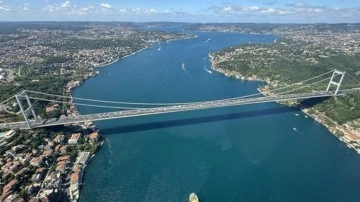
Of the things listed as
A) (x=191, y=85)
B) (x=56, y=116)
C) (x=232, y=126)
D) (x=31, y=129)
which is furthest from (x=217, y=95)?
(x=31, y=129)

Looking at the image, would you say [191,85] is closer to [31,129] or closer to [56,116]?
[56,116]

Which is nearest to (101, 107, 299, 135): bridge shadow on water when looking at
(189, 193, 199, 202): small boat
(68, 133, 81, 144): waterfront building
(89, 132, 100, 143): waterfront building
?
(89, 132, 100, 143): waterfront building

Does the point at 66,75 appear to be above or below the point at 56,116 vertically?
below

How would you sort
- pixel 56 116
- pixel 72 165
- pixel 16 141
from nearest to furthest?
pixel 72 165 < pixel 16 141 < pixel 56 116

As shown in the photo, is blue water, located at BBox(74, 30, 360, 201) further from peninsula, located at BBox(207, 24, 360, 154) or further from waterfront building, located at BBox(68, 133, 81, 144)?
waterfront building, located at BBox(68, 133, 81, 144)

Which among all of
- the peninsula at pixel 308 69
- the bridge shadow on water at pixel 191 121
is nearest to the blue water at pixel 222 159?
the bridge shadow on water at pixel 191 121

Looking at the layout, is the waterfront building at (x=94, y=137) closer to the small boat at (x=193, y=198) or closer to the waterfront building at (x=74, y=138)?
the waterfront building at (x=74, y=138)

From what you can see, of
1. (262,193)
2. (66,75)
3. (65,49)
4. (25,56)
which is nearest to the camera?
(262,193)
